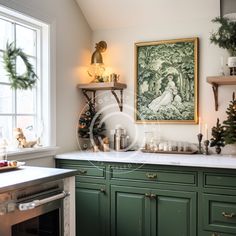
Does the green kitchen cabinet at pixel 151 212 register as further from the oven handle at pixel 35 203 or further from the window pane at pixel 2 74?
the window pane at pixel 2 74

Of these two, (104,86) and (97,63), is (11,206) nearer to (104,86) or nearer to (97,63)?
(104,86)

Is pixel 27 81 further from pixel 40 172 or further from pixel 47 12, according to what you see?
pixel 40 172

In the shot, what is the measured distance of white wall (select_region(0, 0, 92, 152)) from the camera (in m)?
3.15

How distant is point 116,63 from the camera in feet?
12.0

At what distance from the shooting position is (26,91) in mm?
2988

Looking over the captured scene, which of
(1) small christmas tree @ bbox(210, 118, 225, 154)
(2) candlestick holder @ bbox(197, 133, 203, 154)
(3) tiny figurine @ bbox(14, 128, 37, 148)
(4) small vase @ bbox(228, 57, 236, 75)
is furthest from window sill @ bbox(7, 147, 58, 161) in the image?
(4) small vase @ bbox(228, 57, 236, 75)

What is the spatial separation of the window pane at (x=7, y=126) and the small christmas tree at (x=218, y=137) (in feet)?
5.85

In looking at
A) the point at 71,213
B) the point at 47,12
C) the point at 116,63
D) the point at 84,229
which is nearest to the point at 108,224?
the point at 84,229

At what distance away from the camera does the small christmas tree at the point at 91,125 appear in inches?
139

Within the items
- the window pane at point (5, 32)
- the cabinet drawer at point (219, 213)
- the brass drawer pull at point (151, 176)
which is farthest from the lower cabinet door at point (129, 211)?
the window pane at point (5, 32)

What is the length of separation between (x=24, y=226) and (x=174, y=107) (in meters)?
1.98

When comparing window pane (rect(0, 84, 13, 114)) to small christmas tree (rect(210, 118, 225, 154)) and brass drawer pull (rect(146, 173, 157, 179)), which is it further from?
small christmas tree (rect(210, 118, 225, 154))

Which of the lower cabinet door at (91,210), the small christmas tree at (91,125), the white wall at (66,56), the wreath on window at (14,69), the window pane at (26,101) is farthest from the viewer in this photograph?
the small christmas tree at (91,125)

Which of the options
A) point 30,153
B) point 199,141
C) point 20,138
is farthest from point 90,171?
point 199,141
